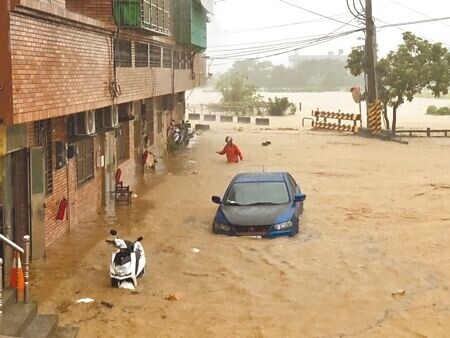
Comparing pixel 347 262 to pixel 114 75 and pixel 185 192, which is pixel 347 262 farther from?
pixel 185 192

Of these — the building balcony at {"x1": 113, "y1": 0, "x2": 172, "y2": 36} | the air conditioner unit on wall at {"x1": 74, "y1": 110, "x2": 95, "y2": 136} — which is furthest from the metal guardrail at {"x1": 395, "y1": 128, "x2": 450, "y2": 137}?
the air conditioner unit on wall at {"x1": 74, "y1": 110, "x2": 95, "y2": 136}

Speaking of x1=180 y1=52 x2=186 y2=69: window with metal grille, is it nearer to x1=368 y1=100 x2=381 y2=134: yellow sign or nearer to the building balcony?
x1=368 y1=100 x2=381 y2=134: yellow sign

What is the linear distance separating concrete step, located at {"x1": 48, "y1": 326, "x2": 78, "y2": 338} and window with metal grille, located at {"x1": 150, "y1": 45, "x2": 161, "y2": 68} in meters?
16.1

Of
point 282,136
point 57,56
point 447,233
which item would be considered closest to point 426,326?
point 447,233

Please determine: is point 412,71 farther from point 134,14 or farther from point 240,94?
point 240,94

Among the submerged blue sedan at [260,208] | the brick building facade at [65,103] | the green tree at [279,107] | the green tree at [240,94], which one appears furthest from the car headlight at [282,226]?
the green tree at [240,94]

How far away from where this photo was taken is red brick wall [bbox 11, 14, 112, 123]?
30.5 ft

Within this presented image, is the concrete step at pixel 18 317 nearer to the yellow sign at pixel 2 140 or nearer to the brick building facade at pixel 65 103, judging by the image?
the brick building facade at pixel 65 103

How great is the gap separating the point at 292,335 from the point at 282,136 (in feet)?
109

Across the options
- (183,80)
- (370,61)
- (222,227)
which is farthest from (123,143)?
(370,61)

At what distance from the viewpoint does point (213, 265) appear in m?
12.0

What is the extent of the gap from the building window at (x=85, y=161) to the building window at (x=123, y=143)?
3.79 m

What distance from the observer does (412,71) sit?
130ft

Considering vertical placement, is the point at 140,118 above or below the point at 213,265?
above
